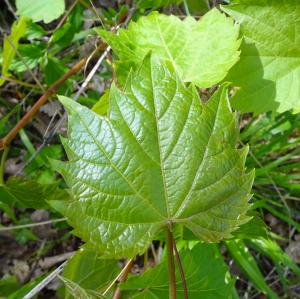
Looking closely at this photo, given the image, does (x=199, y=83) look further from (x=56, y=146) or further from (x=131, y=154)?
(x=56, y=146)

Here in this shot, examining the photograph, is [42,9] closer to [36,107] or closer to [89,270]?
[36,107]

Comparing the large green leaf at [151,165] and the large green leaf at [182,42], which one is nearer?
the large green leaf at [151,165]

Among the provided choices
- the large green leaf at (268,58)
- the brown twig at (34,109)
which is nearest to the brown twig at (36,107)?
the brown twig at (34,109)

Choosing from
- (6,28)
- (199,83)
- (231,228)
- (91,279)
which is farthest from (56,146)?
(231,228)

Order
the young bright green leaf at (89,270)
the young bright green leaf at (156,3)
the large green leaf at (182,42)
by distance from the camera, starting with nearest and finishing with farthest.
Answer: the large green leaf at (182,42), the young bright green leaf at (89,270), the young bright green leaf at (156,3)

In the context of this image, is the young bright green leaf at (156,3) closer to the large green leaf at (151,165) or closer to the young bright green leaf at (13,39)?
the young bright green leaf at (13,39)

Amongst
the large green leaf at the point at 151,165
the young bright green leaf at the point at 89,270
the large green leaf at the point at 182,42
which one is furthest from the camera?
the young bright green leaf at the point at 89,270
